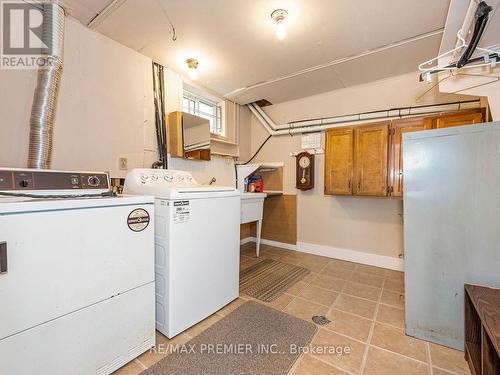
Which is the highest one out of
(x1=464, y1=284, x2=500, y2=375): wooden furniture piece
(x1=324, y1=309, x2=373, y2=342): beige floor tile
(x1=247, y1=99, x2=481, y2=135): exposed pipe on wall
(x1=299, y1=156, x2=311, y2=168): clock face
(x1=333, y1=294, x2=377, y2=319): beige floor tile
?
(x1=247, y1=99, x2=481, y2=135): exposed pipe on wall

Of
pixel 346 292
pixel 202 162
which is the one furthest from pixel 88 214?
pixel 346 292

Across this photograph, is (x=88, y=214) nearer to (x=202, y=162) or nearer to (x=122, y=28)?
(x=122, y=28)

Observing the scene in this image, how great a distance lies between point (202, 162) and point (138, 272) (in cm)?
204

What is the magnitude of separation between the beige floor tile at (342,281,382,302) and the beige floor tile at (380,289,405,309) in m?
0.05

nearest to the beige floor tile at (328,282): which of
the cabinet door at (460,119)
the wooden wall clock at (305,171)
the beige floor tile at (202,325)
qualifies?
the beige floor tile at (202,325)

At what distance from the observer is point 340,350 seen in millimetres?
1490

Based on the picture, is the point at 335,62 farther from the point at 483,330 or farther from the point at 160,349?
the point at 160,349

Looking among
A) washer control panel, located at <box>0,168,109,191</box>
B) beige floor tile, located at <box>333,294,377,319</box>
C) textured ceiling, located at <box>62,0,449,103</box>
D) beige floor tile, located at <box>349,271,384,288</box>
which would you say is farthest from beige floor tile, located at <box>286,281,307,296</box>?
textured ceiling, located at <box>62,0,449,103</box>

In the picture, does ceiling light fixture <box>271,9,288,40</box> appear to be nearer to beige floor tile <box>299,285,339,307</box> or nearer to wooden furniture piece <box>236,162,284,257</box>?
wooden furniture piece <box>236,162,284,257</box>

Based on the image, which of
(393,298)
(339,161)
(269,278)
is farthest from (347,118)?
(269,278)

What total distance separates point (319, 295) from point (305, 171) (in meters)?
1.79

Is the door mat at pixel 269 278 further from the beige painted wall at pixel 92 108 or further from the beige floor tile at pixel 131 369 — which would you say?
the beige painted wall at pixel 92 108

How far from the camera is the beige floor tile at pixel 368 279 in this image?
2.49 metres

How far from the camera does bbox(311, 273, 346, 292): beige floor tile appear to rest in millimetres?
2401
